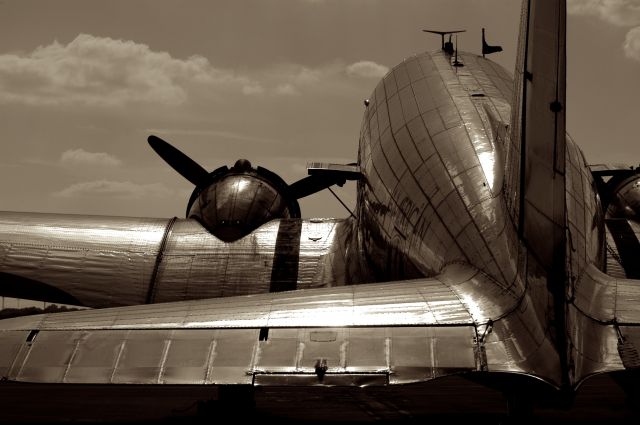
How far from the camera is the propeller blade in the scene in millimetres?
18594

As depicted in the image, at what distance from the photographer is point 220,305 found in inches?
305

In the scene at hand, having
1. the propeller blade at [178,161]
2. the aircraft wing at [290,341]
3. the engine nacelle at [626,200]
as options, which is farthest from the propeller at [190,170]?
the aircraft wing at [290,341]

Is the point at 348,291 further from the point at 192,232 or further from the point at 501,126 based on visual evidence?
the point at 192,232

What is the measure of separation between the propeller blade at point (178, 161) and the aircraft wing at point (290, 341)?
10924mm

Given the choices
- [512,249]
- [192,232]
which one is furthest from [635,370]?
[192,232]

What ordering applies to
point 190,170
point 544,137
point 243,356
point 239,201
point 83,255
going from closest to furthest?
point 243,356
point 544,137
point 83,255
point 239,201
point 190,170

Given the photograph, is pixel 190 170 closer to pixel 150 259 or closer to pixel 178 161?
pixel 178 161

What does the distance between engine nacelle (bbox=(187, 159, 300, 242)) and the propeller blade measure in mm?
1125

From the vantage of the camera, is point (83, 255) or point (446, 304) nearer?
point (446, 304)

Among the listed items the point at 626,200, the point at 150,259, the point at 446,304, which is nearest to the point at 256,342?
the point at 446,304

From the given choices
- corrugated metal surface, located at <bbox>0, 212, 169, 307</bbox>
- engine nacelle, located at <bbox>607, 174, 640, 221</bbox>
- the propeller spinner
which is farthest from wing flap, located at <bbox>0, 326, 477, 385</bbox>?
engine nacelle, located at <bbox>607, 174, 640, 221</bbox>

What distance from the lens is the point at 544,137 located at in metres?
7.07

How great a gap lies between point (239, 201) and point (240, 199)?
5 cm

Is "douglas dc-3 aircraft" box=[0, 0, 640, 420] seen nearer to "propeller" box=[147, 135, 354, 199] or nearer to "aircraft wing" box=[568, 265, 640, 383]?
"aircraft wing" box=[568, 265, 640, 383]
